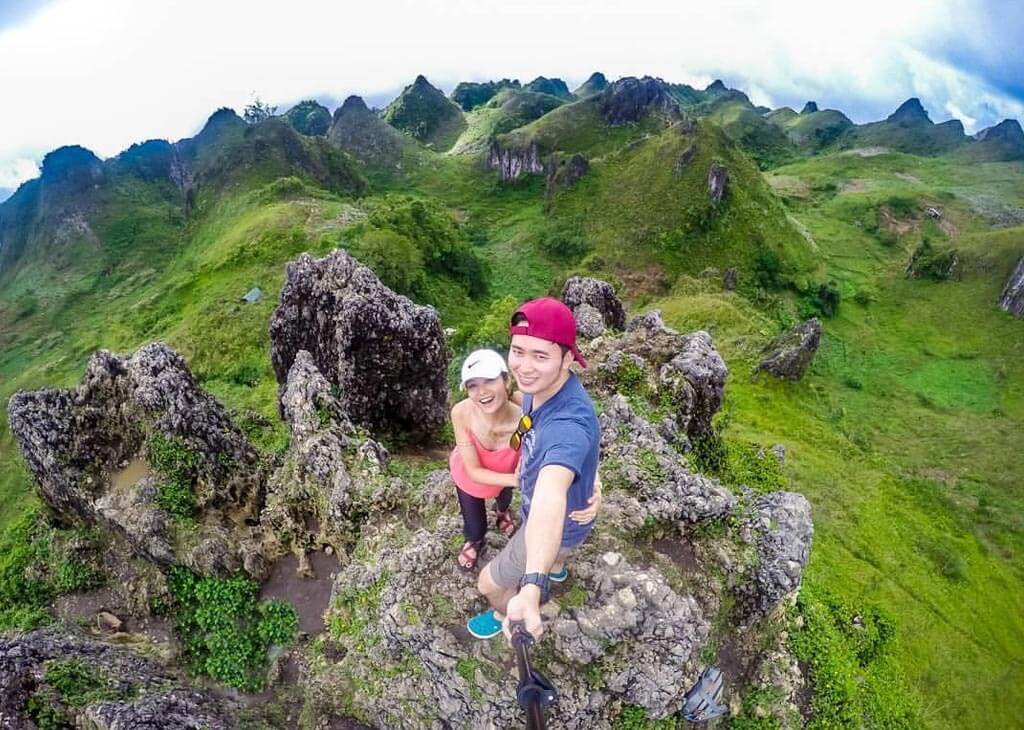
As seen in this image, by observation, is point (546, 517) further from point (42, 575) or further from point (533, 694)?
point (42, 575)

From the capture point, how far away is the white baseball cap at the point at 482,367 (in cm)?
784

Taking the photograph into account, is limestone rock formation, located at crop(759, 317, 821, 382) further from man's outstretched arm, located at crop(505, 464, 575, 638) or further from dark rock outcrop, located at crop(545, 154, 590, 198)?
dark rock outcrop, located at crop(545, 154, 590, 198)

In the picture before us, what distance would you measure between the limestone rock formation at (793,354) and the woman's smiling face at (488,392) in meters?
40.1

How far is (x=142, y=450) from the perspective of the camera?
17109 millimetres

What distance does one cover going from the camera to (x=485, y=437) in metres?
8.51

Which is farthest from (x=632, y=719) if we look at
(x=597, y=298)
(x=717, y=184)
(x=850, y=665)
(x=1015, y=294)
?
(x=717, y=184)

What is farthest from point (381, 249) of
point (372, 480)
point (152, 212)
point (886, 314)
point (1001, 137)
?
point (1001, 137)

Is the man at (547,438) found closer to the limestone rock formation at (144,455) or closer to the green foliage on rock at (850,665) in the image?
the green foliage on rock at (850,665)

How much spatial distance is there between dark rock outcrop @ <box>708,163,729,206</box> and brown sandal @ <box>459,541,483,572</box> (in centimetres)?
7587

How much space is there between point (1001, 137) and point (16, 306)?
611 ft

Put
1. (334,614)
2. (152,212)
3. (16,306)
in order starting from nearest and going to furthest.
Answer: (334,614), (16,306), (152,212)

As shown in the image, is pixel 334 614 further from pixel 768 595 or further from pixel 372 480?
pixel 768 595

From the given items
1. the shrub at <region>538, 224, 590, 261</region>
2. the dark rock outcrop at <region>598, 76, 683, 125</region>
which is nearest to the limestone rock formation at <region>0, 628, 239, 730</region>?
the shrub at <region>538, 224, 590, 261</region>

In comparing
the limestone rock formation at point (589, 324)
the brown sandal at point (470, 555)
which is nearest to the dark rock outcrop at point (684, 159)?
the limestone rock formation at point (589, 324)
